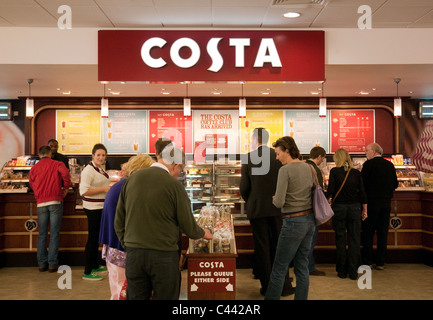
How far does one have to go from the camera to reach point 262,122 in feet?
34.4

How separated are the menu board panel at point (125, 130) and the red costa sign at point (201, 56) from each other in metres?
4.50

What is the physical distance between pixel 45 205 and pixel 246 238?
301 centimetres

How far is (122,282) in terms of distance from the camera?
3762mm

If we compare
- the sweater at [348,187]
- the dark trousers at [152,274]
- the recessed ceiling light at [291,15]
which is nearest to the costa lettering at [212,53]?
the recessed ceiling light at [291,15]

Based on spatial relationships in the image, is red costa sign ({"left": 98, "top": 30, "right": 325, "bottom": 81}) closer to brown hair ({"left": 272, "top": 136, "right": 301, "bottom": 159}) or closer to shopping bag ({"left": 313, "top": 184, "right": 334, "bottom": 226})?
brown hair ({"left": 272, "top": 136, "right": 301, "bottom": 159})

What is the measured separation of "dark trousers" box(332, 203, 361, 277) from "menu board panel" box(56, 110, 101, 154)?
647 centimetres

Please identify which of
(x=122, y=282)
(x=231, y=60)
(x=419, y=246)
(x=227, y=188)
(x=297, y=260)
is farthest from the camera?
(x=227, y=188)

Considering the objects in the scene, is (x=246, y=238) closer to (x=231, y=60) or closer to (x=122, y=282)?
(x=231, y=60)

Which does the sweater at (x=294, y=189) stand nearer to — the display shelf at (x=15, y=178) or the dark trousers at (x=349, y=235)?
the dark trousers at (x=349, y=235)

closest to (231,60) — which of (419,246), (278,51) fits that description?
(278,51)

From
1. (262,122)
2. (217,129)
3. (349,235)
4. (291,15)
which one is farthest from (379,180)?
(217,129)

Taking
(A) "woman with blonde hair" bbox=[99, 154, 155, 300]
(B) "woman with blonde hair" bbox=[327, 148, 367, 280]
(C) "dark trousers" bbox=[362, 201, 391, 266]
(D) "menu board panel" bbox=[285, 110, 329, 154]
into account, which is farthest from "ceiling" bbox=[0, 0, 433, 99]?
(D) "menu board panel" bbox=[285, 110, 329, 154]

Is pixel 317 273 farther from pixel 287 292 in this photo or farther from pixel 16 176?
pixel 16 176

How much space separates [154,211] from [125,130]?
7.75 meters
